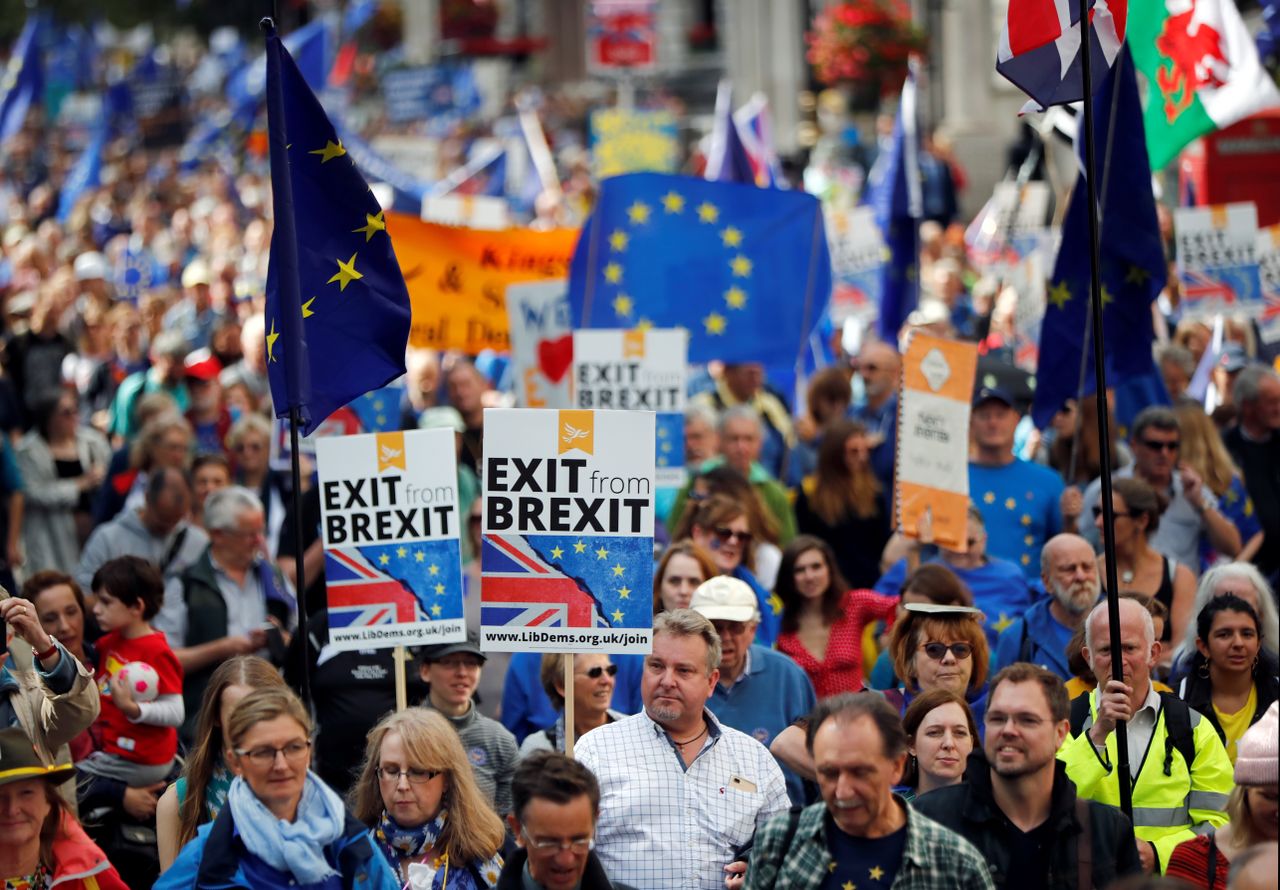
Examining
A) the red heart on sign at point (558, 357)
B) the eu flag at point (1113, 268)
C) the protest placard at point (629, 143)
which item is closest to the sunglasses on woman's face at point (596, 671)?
the eu flag at point (1113, 268)

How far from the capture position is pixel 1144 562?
947 centimetres

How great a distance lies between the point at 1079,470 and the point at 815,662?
2.63 metres

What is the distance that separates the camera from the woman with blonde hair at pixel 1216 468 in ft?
36.5

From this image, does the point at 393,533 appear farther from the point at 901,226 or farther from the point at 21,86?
the point at 21,86

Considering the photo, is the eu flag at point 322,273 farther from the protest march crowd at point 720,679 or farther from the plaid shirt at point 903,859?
the plaid shirt at point 903,859

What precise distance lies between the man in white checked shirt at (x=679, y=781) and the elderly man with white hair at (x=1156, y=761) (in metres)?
0.97

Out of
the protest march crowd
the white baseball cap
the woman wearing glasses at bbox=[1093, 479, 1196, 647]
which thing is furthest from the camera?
the woman wearing glasses at bbox=[1093, 479, 1196, 647]

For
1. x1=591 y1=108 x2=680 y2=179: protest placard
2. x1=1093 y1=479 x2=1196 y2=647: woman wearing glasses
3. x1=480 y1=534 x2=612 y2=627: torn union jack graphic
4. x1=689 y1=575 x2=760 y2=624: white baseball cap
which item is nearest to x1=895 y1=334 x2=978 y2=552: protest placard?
x1=1093 y1=479 x2=1196 y2=647: woman wearing glasses

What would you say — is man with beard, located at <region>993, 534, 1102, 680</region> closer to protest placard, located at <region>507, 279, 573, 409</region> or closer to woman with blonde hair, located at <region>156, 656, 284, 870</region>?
woman with blonde hair, located at <region>156, 656, 284, 870</region>

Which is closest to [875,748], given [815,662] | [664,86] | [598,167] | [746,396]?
[815,662]

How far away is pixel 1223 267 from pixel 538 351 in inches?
170

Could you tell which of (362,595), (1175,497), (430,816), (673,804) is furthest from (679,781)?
(1175,497)

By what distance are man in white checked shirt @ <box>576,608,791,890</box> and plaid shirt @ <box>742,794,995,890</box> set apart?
0.77 meters

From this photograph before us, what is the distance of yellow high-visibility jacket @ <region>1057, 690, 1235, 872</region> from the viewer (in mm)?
6977
